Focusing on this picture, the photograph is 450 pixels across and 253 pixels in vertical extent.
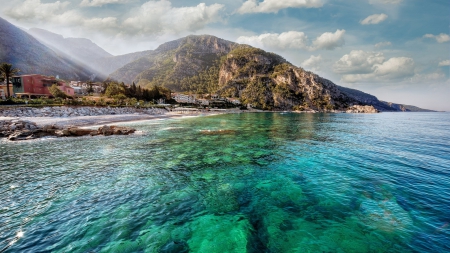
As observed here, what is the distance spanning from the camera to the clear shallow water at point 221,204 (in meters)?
7.73

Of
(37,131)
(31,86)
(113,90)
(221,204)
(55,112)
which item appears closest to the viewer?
(221,204)

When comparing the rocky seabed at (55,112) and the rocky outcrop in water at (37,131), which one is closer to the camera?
Answer: the rocky outcrop in water at (37,131)

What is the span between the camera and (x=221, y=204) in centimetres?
1077

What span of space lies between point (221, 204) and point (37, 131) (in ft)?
118

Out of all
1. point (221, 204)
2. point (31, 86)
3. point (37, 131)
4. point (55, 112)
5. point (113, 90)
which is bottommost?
point (37, 131)

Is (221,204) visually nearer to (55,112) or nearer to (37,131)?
(37,131)

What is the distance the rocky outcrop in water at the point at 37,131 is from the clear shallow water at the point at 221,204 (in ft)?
36.1

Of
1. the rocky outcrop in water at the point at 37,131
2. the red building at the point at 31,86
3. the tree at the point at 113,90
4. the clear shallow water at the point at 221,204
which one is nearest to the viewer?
the clear shallow water at the point at 221,204

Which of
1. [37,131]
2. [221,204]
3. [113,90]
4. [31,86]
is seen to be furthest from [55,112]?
[221,204]

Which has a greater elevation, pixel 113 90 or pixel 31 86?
pixel 113 90

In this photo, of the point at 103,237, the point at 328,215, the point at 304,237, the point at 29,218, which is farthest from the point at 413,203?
the point at 29,218

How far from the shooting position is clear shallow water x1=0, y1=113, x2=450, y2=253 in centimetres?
773

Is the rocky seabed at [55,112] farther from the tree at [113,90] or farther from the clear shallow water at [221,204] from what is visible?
the tree at [113,90]

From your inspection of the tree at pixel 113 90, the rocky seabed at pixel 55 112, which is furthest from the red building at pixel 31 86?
the rocky seabed at pixel 55 112
